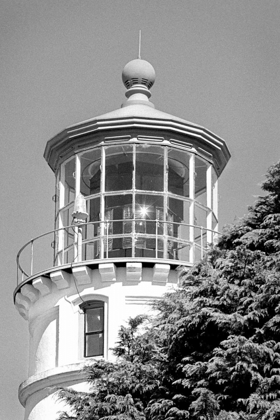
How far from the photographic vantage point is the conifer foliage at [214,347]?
24312mm

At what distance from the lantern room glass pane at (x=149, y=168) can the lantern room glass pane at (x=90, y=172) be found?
94cm

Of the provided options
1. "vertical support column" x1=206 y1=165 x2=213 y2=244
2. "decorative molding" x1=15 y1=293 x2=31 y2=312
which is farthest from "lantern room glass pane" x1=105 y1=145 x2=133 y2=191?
"decorative molding" x1=15 y1=293 x2=31 y2=312

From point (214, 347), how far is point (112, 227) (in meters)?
9.06

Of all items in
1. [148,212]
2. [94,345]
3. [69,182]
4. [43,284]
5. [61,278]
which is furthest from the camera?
[69,182]

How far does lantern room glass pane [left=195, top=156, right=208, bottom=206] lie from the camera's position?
35469mm

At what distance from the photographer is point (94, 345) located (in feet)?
108

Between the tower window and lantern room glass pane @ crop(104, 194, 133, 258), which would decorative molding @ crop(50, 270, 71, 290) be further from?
lantern room glass pane @ crop(104, 194, 133, 258)

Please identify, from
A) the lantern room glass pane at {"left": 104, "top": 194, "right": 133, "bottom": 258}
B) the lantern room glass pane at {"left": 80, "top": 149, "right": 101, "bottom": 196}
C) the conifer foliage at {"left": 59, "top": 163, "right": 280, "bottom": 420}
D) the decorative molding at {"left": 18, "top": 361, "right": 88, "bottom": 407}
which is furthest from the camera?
the lantern room glass pane at {"left": 80, "top": 149, "right": 101, "bottom": 196}

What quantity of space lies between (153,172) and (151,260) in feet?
8.68

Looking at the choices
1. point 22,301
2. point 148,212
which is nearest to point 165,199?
point 148,212

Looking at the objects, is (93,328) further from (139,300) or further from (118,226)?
(118,226)

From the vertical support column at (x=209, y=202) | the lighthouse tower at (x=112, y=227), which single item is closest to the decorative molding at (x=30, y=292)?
the lighthouse tower at (x=112, y=227)

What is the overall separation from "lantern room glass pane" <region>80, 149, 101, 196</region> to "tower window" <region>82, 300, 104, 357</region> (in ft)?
9.60

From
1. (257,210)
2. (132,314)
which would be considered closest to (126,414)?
(257,210)
